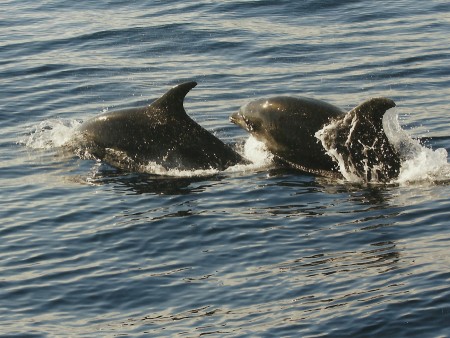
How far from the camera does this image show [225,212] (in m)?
16.8

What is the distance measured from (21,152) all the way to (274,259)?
805cm

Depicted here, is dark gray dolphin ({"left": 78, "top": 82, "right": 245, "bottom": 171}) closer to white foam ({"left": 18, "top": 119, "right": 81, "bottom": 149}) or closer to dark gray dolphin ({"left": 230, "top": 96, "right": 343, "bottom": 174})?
dark gray dolphin ({"left": 230, "top": 96, "right": 343, "bottom": 174})

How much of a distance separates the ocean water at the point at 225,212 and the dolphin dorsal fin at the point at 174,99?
3.63 feet

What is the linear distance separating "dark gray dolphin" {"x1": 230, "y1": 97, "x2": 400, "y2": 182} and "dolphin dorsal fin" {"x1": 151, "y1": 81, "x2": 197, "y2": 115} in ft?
4.58

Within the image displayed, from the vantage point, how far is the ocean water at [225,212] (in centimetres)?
1312

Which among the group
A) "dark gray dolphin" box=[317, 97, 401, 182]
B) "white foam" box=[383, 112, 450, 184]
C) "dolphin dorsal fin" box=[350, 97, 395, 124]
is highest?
"dolphin dorsal fin" box=[350, 97, 395, 124]

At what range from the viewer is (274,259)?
14.7m

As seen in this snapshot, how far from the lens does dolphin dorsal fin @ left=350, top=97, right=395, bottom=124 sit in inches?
689

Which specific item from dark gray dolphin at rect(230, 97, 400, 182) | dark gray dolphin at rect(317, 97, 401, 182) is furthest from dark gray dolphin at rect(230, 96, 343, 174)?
dark gray dolphin at rect(317, 97, 401, 182)

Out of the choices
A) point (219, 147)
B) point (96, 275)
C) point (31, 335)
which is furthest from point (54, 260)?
point (219, 147)

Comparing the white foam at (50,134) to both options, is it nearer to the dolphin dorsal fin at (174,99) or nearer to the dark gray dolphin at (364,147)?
the dolphin dorsal fin at (174,99)

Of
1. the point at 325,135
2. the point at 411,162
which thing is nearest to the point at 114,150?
the point at 325,135

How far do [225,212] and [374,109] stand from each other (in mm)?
2849

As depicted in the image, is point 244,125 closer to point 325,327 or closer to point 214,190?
point 214,190
